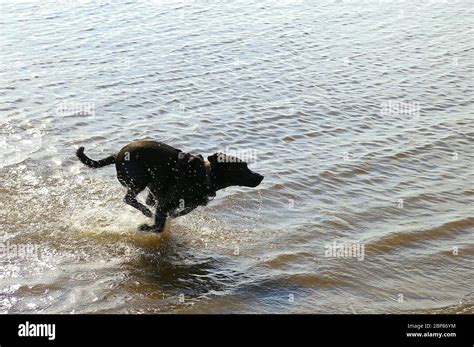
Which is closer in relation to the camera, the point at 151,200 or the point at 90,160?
the point at 90,160

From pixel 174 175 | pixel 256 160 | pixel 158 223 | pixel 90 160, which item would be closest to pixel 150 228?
pixel 158 223

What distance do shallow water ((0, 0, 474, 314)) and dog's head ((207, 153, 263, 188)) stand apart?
2.76ft

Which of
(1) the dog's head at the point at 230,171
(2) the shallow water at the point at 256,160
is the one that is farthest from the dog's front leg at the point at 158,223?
(1) the dog's head at the point at 230,171

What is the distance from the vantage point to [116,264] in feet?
27.1

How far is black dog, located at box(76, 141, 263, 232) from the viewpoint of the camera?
8.66 metres

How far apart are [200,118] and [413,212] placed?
5182 mm

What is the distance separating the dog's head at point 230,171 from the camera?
8.77 metres

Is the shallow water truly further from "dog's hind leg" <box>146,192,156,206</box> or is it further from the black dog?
the black dog

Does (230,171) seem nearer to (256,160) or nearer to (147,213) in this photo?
(147,213)

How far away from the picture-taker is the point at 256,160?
11.6 meters

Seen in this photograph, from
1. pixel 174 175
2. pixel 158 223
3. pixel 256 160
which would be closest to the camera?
pixel 174 175

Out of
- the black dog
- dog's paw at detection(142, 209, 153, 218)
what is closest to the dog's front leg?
the black dog

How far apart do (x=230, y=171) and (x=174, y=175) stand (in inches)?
29.3
